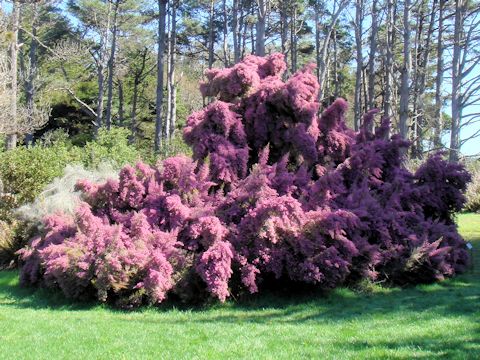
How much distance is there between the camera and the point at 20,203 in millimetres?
12914

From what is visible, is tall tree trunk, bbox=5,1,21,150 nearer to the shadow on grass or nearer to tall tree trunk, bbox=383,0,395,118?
the shadow on grass

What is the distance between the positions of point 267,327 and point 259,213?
6.24 feet

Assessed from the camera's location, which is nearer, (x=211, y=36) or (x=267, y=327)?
(x=267, y=327)

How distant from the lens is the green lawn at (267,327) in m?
5.17

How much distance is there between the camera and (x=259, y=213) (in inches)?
305

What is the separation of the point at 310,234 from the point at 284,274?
0.83 meters

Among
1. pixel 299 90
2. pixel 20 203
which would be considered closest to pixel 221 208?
pixel 299 90

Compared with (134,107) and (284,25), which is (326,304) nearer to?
(284,25)

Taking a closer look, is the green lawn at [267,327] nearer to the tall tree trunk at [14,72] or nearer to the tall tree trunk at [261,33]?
the tall tree trunk at [261,33]

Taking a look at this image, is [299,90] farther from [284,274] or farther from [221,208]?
[284,274]

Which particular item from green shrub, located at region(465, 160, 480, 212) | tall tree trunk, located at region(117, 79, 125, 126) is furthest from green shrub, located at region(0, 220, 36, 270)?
tall tree trunk, located at region(117, 79, 125, 126)

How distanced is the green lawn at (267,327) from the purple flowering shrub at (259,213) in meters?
0.36

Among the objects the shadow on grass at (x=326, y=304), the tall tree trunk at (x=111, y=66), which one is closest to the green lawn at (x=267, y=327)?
the shadow on grass at (x=326, y=304)

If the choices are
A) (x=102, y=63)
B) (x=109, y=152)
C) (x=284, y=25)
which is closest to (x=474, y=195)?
(x=109, y=152)
